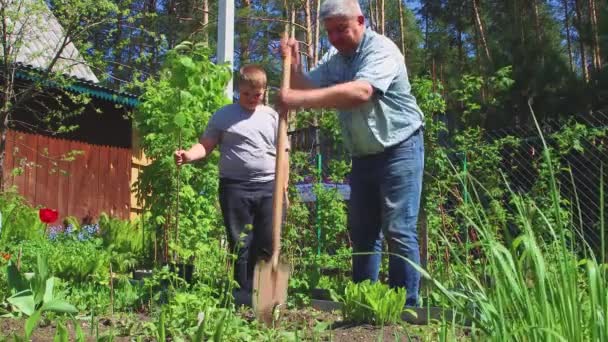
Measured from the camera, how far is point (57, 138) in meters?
9.82

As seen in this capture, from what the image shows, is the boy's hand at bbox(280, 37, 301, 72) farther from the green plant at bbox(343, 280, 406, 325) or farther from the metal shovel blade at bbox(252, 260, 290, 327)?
the green plant at bbox(343, 280, 406, 325)

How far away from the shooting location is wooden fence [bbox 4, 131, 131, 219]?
905 centimetres

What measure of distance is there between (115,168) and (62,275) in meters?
7.35

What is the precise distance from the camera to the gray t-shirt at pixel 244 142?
11.9ft

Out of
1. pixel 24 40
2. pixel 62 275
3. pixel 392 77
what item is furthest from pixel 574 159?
pixel 24 40

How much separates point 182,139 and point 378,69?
1.74 metres

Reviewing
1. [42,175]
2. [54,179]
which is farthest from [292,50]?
[54,179]

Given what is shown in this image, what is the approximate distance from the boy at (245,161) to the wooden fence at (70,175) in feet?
17.5

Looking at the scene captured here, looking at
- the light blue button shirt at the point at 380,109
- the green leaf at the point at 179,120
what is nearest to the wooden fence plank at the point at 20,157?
the green leaf at the point at 179,120

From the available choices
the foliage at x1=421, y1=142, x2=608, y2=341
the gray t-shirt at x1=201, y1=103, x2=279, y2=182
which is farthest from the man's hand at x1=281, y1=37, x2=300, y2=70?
the foliage at x1=421, y1=142, x2=608, y2=341

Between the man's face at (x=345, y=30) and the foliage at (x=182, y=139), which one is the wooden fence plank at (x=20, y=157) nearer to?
the foliage at (x=182, y=139)

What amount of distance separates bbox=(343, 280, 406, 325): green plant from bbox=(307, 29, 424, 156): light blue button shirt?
0.61 m

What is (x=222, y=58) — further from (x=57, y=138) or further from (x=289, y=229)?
(x=57, y=138)

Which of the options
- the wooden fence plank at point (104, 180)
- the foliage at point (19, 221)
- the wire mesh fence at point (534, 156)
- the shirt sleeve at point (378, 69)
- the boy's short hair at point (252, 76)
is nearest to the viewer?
the shirt sleeve at point (378, 69)
